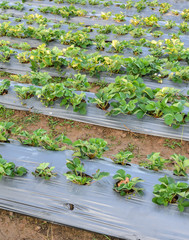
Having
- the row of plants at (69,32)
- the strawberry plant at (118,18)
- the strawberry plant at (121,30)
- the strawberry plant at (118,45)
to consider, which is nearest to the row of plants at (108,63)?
the strawberry plant at (118,45)

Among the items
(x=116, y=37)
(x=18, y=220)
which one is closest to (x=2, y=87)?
(x=18, y=220)

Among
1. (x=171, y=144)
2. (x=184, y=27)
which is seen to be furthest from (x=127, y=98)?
(x=184, y=27)

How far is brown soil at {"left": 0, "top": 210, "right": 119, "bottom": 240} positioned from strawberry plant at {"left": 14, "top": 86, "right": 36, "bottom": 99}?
1987 mm

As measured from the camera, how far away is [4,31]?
6.22 metres

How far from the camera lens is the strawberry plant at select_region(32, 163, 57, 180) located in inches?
90.7

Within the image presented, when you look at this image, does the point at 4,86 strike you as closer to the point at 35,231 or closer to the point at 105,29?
the point at 35,231

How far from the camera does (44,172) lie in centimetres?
237

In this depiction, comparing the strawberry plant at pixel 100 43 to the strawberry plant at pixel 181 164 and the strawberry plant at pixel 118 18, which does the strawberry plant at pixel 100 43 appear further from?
the strawberry plant at pixel 181 164

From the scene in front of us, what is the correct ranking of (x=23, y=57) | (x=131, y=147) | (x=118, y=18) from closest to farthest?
(x=131, y=147), (x=23, y=57), (x=118, y=18)

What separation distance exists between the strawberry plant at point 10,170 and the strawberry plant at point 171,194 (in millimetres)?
1405

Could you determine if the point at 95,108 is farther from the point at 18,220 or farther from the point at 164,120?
the point at 18,220

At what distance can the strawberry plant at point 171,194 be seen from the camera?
2.03 m

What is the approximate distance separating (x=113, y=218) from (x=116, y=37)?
17.1 ft

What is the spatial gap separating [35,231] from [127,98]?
7.70 feet
